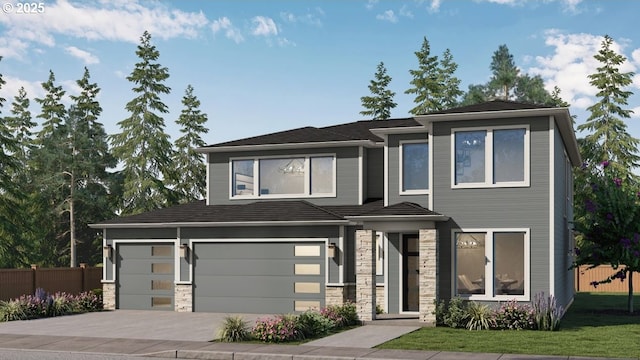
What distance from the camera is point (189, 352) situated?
15.3m

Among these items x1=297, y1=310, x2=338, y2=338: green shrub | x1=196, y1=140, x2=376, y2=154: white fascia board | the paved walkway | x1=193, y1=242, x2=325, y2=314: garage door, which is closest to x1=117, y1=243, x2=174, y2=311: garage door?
x1=193, y1=242, x2=325, y2=314: garage door

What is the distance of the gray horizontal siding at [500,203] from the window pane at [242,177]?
8461mm

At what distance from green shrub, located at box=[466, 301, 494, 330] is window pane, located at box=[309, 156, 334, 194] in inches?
316

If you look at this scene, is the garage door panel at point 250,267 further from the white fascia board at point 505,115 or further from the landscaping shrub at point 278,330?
the landscaping shrub at point 278,330

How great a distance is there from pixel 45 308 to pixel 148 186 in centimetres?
2077

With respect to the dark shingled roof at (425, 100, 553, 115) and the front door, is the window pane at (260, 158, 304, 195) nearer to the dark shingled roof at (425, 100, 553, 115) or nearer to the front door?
the front door

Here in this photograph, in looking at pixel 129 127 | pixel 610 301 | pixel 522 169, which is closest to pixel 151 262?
pixel 522 169

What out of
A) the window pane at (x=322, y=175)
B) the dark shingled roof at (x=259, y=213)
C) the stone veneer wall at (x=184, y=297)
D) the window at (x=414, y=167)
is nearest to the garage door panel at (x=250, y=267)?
the stone veneer wall at (x=184, y=297)

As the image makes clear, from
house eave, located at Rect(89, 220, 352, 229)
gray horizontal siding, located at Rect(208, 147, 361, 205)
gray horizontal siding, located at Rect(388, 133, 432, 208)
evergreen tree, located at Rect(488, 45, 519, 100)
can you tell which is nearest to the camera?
gray horizontal siding, located at Rect(388, 133, 432, 208)

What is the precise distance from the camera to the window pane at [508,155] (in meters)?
20.8

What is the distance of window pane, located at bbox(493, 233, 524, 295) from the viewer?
20656 millimetres

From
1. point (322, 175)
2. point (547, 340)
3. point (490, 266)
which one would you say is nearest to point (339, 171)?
point (322, 175)

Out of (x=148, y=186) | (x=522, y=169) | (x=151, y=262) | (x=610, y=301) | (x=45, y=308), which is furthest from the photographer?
(x=148, y=186)

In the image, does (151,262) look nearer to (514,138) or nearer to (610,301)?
(514,138)
